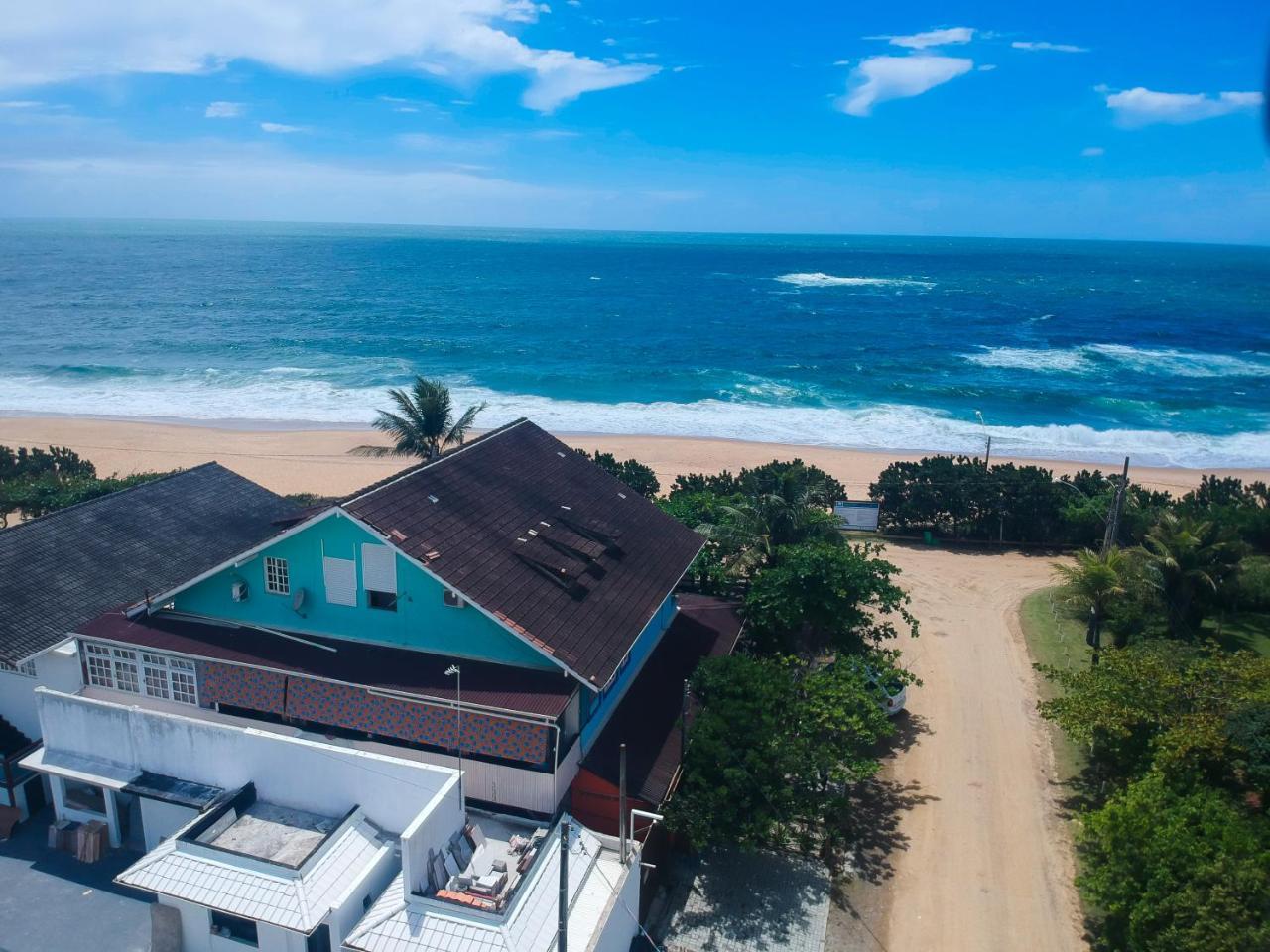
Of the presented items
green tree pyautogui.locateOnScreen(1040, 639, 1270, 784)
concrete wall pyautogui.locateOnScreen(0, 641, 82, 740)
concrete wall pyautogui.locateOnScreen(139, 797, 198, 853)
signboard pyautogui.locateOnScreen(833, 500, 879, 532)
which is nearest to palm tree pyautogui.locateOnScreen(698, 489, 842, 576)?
green tree pyautogui.locateOnScreen(1040, 639, 1270, 784)

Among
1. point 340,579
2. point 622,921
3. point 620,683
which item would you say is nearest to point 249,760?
point 340,579

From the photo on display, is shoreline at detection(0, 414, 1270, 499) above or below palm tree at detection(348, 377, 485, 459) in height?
below

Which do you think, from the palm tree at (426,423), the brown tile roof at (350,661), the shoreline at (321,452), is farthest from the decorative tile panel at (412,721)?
the shoreline at (321,452)

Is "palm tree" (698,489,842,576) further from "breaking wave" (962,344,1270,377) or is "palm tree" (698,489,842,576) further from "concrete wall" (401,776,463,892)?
"breaking wave" (962,344,1270,377)

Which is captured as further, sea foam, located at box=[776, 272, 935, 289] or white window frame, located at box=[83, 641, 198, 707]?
sea foam, located at box=[776, 272, 935, 289]

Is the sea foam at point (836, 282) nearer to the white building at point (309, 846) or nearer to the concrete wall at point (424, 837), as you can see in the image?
the white building at point (309, 846)

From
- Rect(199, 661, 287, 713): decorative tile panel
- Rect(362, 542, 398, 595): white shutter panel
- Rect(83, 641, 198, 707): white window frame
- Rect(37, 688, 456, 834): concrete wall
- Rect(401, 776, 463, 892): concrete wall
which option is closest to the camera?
Rect(401, 776, 463, 892): concrete wall
